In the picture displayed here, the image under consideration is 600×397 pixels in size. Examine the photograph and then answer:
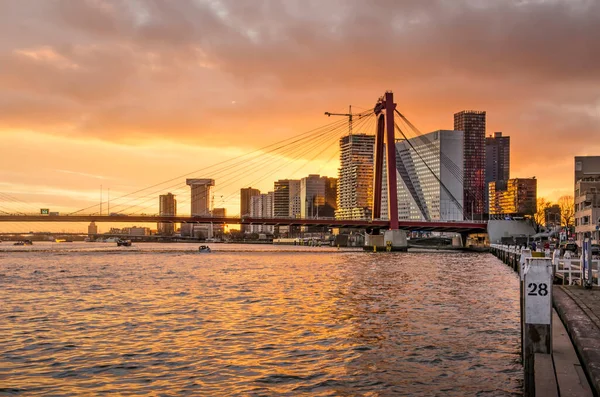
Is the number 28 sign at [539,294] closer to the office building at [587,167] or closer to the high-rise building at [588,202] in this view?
the high-rise building at [588,202]

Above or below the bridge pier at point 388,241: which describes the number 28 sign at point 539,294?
above

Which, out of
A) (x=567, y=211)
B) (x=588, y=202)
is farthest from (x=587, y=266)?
(x=567, y=211)

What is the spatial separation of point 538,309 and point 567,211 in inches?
6723

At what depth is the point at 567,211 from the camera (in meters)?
169

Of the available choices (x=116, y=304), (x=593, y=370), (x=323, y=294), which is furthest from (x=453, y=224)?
(x=593, y=370)

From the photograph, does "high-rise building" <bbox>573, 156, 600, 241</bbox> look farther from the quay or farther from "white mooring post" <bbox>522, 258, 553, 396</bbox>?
"white mooring post" <bbox>522, 258, 553, 396</bbox>

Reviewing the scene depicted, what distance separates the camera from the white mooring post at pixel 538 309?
37.9 ft

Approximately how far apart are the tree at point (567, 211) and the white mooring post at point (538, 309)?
164 meters

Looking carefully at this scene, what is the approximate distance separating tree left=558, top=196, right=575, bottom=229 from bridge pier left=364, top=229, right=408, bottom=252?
60803 millimetres

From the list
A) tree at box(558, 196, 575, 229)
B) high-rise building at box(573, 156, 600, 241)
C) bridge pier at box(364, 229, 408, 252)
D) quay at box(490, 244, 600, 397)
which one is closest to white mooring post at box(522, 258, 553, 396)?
quay at box(490, 244, 600, 397)

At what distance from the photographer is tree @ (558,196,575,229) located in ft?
556

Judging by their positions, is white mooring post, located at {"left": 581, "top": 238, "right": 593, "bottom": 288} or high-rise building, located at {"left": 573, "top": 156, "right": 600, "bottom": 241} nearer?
white mooring post, located at {"left": 581, "top": 238, "right": 593, "bottom": 288}

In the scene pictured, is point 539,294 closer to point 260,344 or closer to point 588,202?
point 260,344

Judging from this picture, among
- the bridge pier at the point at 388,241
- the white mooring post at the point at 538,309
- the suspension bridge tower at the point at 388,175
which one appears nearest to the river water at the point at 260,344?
the white mooring post at the point at 538,309
